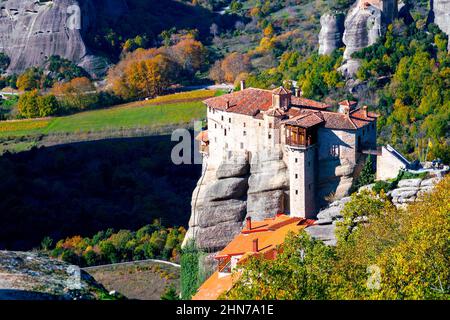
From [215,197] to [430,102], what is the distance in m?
24.5

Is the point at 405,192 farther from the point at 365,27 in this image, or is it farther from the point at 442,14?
the point at 442,14

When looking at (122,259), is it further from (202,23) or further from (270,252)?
(202,23)

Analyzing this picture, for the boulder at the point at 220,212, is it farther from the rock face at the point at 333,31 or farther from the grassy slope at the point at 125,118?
the grassy slope at the point at 125,118

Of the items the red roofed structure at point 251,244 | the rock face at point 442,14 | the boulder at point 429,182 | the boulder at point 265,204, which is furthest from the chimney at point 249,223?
the rock face at point 442,14

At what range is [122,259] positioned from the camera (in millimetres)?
55281

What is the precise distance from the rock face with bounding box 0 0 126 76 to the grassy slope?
47.6 ft

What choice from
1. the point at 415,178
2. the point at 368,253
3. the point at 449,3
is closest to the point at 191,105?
the point at 449,3

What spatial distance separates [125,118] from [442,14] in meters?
28.0

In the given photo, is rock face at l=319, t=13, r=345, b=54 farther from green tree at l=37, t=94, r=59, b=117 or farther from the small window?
the small window

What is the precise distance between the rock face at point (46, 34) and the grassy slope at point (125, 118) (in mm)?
14506

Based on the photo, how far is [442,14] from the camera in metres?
75.8

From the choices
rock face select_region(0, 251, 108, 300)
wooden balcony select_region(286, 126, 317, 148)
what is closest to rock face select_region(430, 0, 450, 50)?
wooden balcony select_region(286, 126, 317, 148)

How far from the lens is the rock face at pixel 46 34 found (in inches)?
4048

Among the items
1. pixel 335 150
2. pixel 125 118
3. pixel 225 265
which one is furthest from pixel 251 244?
pixel 125 118
